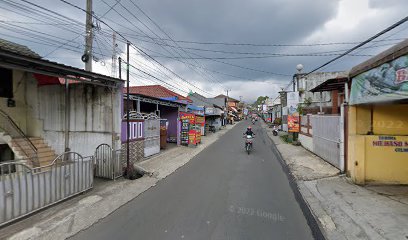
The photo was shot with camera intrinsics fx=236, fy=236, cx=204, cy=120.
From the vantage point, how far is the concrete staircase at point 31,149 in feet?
33.3

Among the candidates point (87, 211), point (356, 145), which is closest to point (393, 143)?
point (356, 145)

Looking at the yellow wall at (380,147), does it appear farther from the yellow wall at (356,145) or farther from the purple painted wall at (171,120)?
the purple painted wall at (171,120)

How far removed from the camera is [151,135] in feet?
48.1

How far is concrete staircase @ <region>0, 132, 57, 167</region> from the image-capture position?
33.3 ft

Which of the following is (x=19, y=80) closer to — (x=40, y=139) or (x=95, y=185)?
(x=40, y=139)

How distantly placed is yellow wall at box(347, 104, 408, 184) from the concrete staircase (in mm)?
12942

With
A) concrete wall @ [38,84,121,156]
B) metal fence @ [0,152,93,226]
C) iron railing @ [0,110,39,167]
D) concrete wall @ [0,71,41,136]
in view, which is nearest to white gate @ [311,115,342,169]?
concrete wall @ [38,84,121,156]

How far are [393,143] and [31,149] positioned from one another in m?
14.8

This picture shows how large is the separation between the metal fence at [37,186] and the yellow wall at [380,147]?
9432 mm

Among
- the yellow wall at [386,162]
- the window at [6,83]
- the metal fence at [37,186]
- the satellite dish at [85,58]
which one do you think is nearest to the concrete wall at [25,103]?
the window at [6,83]

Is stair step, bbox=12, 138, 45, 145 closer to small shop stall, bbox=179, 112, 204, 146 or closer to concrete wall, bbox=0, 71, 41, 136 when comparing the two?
concrete wall, bbox=0, 71, 41, 136

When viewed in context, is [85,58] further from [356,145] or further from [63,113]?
[356,145]

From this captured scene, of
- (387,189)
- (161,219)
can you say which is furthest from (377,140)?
(161,219)

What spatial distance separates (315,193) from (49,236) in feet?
24.4
